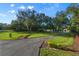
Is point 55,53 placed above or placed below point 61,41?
below

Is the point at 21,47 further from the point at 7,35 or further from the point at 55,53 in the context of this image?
the point at 55,53

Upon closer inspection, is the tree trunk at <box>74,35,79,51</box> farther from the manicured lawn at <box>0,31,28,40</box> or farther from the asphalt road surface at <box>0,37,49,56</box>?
the manicured lawn at <box>0,31,28,40</box>

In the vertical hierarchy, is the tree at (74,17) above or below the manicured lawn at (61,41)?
above

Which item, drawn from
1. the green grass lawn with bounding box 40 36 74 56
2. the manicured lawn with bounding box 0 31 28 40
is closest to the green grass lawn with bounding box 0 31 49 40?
the manicured lawn with bounding box 0 31 28 40

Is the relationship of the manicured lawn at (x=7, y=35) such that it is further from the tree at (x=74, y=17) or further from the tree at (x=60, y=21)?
the tree at (x=74, y=17)

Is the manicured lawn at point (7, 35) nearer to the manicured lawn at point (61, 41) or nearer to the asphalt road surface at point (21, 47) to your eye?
the asphalt road surface at point (21, 47)

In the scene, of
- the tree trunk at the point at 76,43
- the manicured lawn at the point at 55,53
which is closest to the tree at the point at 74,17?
the tree trunk at the point at 76,43

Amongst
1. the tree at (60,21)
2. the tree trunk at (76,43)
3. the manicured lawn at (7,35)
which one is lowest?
the tree trunk at (76,43)

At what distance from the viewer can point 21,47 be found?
4.25 meters

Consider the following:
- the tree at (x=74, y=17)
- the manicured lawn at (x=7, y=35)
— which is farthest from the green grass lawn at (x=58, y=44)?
the manicured lawn at (x=7, y=35)

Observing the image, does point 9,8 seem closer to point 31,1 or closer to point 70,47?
point 31,1

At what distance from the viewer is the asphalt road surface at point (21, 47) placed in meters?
4.23

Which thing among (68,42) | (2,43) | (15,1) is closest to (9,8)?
(15,1)

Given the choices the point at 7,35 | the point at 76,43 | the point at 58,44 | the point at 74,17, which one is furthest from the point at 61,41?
the point at 7,35
